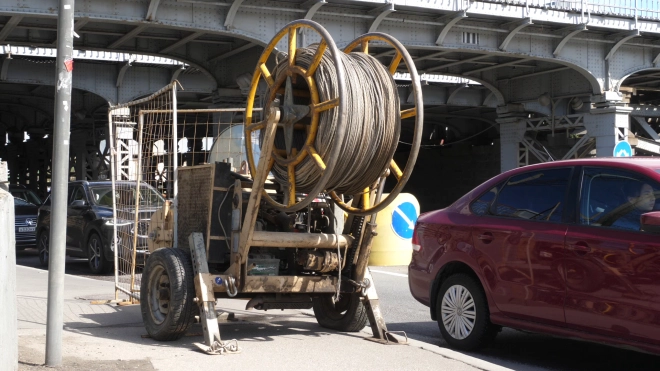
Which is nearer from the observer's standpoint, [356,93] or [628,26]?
[356,93]

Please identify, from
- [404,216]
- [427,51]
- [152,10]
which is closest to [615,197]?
[404,216]

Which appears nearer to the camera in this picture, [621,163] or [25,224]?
[621,163]

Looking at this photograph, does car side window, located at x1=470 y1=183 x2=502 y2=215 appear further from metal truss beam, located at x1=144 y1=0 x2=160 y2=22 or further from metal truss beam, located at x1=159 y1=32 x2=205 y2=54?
metal truss beam, located at x1=159 y1=32 x2=205 y2=54

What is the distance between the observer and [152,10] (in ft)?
68.1

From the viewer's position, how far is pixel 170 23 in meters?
21.3

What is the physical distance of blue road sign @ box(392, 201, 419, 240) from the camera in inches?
685

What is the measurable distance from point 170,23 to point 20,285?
1001cm

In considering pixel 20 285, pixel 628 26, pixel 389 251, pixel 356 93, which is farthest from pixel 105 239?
pixel 628 26

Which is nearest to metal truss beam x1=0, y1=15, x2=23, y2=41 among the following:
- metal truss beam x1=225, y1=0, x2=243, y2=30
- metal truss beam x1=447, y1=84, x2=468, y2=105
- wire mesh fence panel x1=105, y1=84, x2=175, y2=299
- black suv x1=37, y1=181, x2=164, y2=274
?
metal truss beam x1=225, y1=0, x2=243, y2=30

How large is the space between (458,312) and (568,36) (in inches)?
776

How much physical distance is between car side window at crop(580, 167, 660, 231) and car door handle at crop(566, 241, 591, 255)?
0.67 feet

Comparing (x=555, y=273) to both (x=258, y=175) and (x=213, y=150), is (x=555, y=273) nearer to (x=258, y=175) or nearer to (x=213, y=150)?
(x=258, y=175)

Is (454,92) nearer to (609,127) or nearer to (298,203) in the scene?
(609,127)

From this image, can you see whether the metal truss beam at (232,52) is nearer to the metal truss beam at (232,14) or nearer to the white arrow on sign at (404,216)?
the metal truss beam at (232,14)
